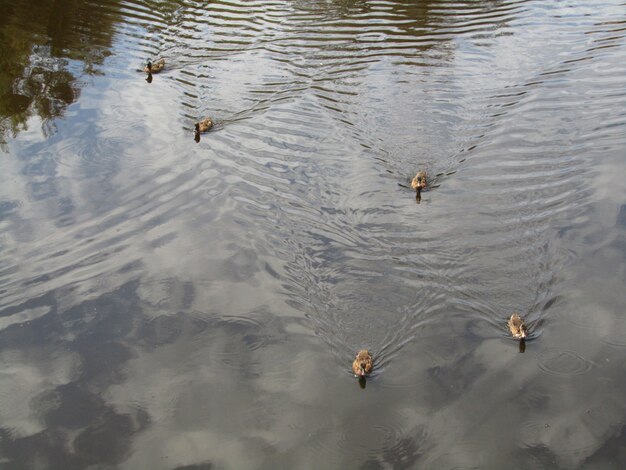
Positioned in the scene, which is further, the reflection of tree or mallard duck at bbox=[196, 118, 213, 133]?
the reflection of tree

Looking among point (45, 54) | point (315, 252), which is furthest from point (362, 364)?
point (45, 54)

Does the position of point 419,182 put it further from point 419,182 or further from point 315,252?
point 315,252

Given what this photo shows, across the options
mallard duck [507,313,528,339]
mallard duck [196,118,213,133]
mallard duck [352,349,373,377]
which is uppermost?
mallard duck [196,118,213,133]

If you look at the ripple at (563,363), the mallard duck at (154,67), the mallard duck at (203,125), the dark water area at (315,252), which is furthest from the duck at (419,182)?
the mallard duck at (154,67)

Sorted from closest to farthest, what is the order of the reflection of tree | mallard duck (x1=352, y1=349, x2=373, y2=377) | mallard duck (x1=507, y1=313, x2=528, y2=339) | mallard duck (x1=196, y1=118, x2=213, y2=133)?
mallard duck (x1=352, y1=349, x2=373, y2=377) < mallard duck (x1=507, y1=313, x2=528, y2=339) < mallard duck (x1=196, y1=118, x2=213, y2=133) < the reflection of tree

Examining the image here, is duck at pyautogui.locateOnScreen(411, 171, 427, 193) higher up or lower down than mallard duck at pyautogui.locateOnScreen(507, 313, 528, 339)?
higher up

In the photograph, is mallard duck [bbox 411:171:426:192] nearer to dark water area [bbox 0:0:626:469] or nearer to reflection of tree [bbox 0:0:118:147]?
dark water area [bbox 0:0:626:469]

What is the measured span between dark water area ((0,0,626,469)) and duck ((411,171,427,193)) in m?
0.17

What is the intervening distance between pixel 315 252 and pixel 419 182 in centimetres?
213

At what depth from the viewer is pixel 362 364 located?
7.21 m

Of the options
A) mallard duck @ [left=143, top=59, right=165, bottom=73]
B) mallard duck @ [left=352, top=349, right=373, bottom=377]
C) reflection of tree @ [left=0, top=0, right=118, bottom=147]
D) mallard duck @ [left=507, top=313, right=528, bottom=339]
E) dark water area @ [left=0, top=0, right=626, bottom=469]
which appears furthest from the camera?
mallard duck @ [left=143, top=59, right=165, bottom=73]

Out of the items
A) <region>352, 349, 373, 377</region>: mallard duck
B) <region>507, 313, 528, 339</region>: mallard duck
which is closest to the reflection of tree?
<region>352, 349, 373, 377</region>: mallard duck

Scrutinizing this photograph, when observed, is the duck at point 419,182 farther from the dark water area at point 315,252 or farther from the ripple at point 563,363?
the ripple at point 563,363

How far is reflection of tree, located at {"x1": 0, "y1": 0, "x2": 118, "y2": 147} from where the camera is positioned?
13.3 meters
